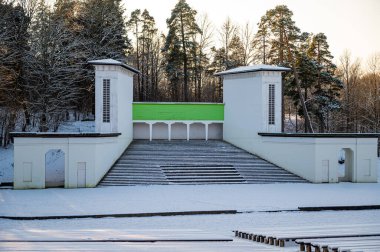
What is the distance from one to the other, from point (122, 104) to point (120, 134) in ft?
8.84

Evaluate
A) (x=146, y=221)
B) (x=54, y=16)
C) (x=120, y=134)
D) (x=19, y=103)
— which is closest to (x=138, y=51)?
(x=54, y=16)

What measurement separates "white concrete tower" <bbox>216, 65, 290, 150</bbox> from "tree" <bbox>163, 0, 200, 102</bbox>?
15.9m

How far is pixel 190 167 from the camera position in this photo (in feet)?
96.1

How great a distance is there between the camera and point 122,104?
3222cm

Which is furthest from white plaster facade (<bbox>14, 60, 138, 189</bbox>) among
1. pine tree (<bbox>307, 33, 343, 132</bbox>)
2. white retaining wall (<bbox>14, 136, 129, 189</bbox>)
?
pine tree (<bbox>307, 33, 343, 132</bbox>)

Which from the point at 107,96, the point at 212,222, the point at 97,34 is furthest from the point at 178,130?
the point at 212,222

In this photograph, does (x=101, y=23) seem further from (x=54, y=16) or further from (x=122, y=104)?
(x=122, y=104)

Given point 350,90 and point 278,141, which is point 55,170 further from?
point 350,90

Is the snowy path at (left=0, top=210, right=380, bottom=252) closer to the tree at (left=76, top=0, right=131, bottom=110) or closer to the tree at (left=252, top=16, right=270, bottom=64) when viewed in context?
the tree at (left=76, top=0, right=131, bottom=110)

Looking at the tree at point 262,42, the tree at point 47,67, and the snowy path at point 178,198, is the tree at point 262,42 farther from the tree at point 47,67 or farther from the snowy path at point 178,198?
the snowy path at point 178,198

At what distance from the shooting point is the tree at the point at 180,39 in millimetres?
51125

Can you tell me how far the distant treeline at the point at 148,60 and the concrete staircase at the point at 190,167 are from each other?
31.2ft

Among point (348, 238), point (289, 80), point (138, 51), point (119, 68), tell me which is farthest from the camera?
point (138, 51)

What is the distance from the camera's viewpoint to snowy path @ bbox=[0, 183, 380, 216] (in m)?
18.9
